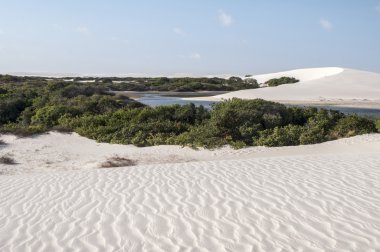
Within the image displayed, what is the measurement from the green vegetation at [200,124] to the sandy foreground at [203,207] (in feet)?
14.0

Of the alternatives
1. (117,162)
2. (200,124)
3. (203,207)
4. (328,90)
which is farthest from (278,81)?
(203,207)

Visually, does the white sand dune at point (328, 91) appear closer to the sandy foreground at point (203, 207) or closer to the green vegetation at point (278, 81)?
the green vegetation at point (278, 81)

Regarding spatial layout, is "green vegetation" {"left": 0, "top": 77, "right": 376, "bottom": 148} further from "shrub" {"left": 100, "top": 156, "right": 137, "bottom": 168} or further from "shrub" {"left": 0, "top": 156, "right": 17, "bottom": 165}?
"shrub" {"left": 0, "top": 156, "right": 17, "bottom": 165}

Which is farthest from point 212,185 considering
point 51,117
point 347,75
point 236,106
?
point 347,75

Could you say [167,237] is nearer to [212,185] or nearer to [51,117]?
[212,185]

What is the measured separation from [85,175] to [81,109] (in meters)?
11.7

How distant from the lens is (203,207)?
627cm

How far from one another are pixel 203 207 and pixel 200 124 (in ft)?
38.3

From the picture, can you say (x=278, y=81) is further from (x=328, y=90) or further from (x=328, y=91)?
(x=328, y=91)

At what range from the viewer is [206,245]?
477cm

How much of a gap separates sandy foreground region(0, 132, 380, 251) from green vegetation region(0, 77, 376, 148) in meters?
4.28

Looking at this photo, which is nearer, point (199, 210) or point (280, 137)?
point (199, 210)

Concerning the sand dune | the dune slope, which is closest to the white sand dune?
the dune slope

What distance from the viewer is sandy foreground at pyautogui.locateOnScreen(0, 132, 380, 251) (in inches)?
193
